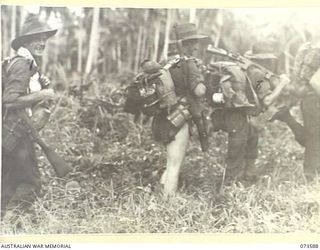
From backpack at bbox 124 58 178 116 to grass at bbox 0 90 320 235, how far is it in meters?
0.09

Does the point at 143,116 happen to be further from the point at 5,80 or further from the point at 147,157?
the point at 5,80

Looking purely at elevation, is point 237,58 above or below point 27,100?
above

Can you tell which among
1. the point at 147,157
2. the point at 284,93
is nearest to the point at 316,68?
the point at 284,93

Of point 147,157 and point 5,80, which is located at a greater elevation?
point 5,80

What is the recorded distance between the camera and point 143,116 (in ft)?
8.48

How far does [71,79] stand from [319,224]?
1.23 metres

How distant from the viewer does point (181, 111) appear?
254cm

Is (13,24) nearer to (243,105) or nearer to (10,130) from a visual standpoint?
(10,130)

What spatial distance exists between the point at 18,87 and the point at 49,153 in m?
0.31

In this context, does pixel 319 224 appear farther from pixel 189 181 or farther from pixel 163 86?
pixel 163 86

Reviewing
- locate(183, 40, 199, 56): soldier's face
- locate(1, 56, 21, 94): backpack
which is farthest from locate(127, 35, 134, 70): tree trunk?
locate(1, 56, 21, 94): backpack

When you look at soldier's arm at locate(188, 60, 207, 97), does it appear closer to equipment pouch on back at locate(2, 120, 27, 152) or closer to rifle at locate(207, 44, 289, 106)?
rifle at locate(207, 44, 289, 106)

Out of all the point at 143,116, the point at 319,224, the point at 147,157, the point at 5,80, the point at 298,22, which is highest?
the point at 298,22

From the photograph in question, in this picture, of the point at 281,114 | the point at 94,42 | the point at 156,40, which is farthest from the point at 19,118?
the point at 281,114
